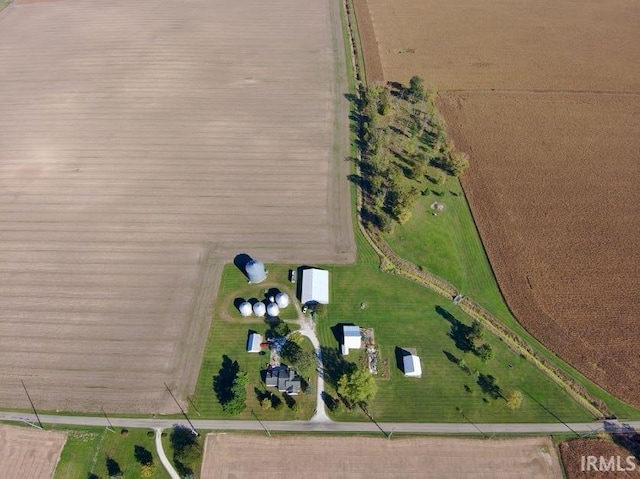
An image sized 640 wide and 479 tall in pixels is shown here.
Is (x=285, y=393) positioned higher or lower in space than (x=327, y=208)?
lower

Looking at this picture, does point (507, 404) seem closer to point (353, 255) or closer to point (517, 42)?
point (353, 255)

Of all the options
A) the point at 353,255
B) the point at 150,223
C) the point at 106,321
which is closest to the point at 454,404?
the point at 353,255

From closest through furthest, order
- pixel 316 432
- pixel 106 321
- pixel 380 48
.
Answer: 1. pixel 316 432
2. pixel 106 321
3. pixel 380 48

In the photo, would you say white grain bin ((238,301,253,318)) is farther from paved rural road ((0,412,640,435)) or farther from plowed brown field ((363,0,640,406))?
plowed brown field ((363,0,640,406))

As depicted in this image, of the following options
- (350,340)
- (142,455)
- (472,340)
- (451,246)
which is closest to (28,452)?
(142,455)

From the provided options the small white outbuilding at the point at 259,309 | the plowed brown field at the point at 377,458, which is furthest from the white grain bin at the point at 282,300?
the plowed brown field at the point at 377,458

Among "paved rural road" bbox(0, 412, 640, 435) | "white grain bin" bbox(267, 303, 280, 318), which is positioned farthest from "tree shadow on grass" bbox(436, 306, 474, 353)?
"white grain bin" bbox(267, 303, 280, 318)
